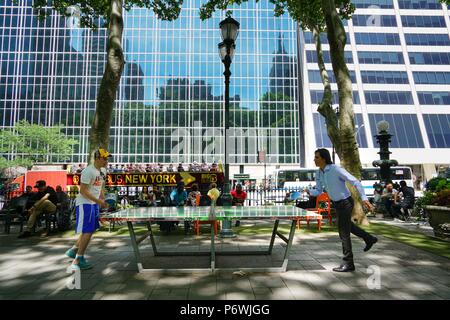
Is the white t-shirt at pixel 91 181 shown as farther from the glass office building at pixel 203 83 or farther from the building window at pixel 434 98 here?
the building window at pixel 434 98

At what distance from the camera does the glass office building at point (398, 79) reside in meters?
44.1

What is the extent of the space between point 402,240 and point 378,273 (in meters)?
3.80

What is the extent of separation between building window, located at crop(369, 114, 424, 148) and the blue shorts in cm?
4580

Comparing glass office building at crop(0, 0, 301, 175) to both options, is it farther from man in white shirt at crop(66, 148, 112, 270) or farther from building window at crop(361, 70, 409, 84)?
man in white shirt at crop(66, 148, 112, 270)

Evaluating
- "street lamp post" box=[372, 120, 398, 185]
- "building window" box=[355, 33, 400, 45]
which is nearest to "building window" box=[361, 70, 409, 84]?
"building window" box=[355, 33, 400, 45]

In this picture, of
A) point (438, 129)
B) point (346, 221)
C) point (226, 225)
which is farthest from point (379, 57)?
point (346, 221)

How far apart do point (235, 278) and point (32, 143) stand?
155 feet

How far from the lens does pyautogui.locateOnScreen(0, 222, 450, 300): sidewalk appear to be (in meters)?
3.83

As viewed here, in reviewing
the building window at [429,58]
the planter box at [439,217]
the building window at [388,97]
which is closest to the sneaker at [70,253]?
the planter box at [439,217]

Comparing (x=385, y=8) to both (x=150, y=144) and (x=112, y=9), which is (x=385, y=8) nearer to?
(x=150, y=144)

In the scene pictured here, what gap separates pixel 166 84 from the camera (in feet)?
156

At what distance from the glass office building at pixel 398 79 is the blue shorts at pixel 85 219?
40441 millimetres

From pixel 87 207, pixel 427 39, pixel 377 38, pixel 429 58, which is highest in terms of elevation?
pixel 377 38

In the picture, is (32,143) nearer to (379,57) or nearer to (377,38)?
(379,57)
